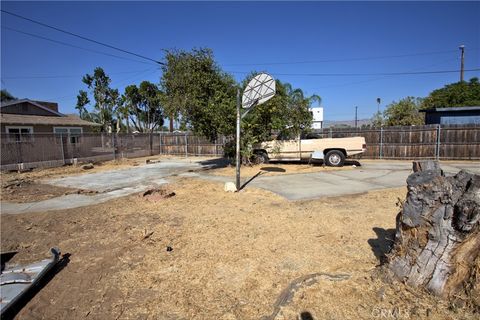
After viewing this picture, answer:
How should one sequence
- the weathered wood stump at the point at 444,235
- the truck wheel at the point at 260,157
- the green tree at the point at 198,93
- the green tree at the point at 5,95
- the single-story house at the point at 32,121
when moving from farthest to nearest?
the green tree at the point at 5,95 → the single-story house at the point at 32,121 → the truck wheel at the point at 260,157 → the green tree at the point at 198,93 → the weathered wood stump at the point at 444,235

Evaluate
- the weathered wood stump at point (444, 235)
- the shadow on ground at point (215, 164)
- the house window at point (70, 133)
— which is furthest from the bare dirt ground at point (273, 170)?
the house window at point (70, 133)

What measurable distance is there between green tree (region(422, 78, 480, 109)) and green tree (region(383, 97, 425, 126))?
1.40m

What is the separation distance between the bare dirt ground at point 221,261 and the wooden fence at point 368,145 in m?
8.70

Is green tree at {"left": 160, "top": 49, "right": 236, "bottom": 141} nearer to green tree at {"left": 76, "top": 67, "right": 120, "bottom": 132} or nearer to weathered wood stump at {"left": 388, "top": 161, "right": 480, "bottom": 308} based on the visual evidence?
weathered wood stump at {"left": 388, "top": 161, "right": 480, "bottom": 308}

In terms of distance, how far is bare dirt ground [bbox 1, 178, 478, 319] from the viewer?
9.33ft

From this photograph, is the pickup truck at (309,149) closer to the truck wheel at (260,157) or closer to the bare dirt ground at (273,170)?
the truck wheel at (260,157)

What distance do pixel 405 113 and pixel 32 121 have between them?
29717 millimetres

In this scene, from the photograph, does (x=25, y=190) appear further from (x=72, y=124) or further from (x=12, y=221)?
(x=72, y=124)

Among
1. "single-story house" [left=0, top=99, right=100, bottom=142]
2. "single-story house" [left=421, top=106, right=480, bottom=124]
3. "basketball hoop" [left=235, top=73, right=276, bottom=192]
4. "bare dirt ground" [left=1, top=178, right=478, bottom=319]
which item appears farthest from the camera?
"single-story house" [left=0, top=99, right=100, bottom=142]

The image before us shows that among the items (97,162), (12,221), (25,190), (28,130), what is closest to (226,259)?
(12,221)

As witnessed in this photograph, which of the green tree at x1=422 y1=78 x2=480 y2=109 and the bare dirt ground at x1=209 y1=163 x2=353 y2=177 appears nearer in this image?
the bare dirt ground at x1=209 y1=163 x2=353 y2=177

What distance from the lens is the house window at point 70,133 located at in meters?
16.8

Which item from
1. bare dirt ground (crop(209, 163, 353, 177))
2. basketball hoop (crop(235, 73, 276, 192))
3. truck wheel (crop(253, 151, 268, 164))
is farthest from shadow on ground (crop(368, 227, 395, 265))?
truck wheel (crop(253, 151, 268, 164))

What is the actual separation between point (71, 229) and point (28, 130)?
1849 centimetres
